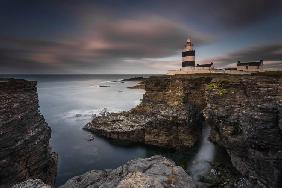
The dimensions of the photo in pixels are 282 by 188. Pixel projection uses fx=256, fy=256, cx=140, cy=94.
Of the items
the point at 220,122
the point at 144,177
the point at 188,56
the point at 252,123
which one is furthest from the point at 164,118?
the point at 188,56

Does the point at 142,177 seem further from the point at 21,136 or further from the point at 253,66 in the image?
the point at 253,66

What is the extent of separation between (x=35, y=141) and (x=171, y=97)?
2867 cm

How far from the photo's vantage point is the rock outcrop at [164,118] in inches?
1572

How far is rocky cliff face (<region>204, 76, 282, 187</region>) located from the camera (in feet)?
58.9

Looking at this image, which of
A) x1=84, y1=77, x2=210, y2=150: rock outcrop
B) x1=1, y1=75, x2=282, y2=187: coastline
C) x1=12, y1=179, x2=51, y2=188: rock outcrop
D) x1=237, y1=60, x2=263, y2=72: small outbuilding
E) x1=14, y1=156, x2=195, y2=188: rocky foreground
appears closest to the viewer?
x1=14, y1=156, x2=195, y2=188: rocky foreground

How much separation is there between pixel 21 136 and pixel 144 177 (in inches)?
422

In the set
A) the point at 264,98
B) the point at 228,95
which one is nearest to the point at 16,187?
the point at 264,98

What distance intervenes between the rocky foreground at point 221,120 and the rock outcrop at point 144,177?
9197 mm

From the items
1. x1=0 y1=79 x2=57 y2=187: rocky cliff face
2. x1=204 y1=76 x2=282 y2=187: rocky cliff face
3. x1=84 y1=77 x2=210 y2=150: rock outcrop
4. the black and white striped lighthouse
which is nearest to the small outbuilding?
the black and white striped lighthouse

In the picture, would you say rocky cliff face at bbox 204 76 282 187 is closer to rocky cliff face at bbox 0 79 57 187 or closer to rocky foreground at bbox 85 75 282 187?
rocky foreground at bbox 85 75 282 187

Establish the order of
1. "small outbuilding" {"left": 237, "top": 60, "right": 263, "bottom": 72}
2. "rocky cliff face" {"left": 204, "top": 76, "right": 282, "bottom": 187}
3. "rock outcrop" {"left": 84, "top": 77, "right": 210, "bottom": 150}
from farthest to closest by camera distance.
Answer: "small outbuilding" {"left": 237, "top": 60, "right": 263, "bottom": 72}
"rock outcrop" {"left": 84, "top": 77, "right": 210, "bottom": 150}
"rocky cliff face" {"left": 204, "top": 76, "right": 282, "bottom": 187}

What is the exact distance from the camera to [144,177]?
10516 mm

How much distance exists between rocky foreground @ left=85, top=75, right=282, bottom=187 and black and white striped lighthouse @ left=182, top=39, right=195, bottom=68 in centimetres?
3758

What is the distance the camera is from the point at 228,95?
1204 inches
